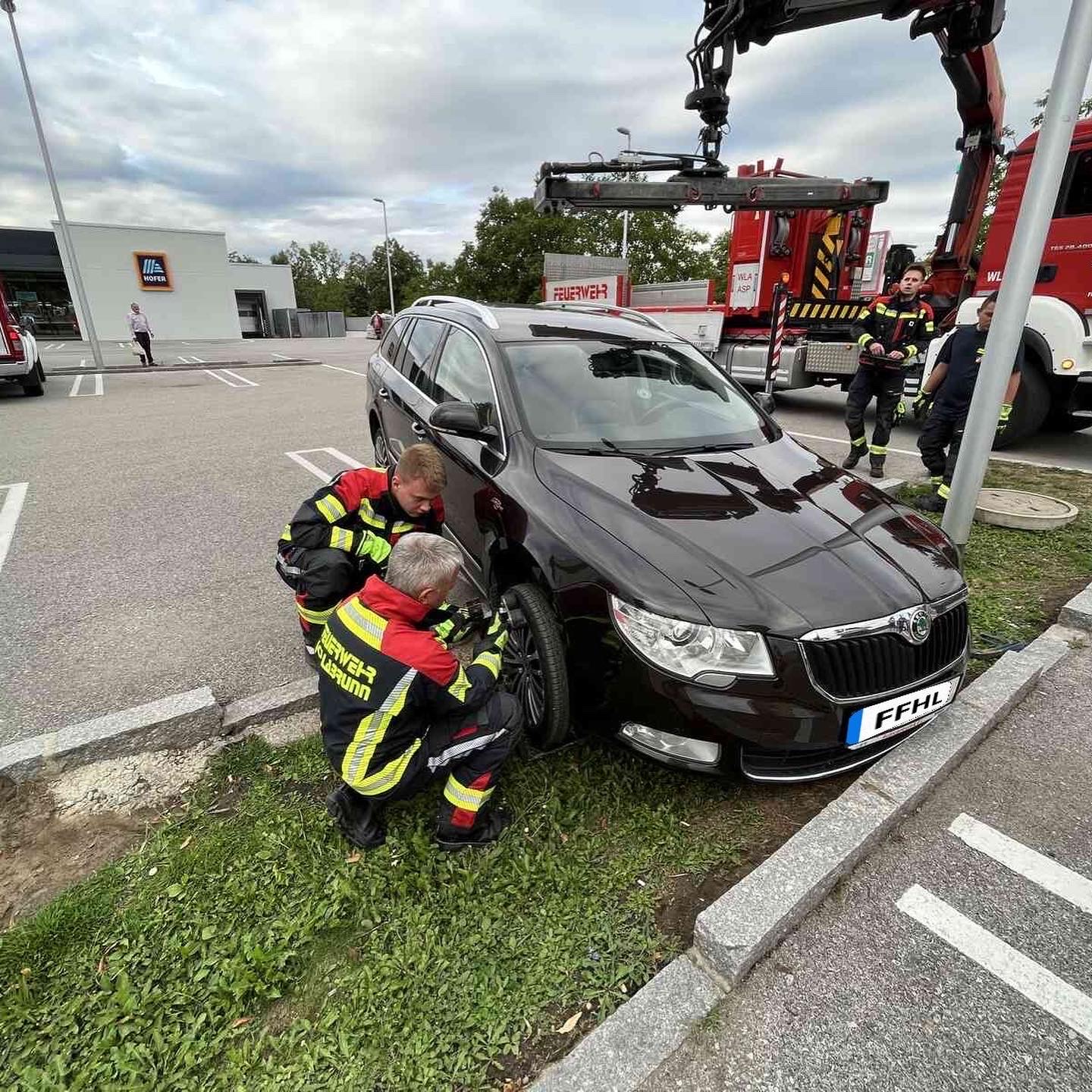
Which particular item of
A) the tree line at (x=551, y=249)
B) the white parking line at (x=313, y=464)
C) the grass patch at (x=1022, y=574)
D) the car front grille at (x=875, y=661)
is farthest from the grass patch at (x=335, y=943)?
the tree line at (x=551, y=249)

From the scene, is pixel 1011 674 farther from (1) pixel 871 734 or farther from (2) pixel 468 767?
(2) pixel 468 767

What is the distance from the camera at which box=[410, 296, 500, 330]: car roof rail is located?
3561mm

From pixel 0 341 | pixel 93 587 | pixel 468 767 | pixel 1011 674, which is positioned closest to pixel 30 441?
pixel 0 341

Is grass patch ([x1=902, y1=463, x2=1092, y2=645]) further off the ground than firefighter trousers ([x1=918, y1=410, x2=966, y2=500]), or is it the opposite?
firefighter trousers ([x1=918, y1=410, x2=966, y2=500])

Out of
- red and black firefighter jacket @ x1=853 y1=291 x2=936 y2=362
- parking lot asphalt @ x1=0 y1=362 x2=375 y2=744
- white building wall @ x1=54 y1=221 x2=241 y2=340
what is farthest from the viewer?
white building wall @ x1=54 y1=221 x2=241 y2=340

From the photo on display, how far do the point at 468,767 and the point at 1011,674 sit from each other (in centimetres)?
253

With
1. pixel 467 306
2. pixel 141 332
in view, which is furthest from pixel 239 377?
pixel 467 306

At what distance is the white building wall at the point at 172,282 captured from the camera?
113 feet

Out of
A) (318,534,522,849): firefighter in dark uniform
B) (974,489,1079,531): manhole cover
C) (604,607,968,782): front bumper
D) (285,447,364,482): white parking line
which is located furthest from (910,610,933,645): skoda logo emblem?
Answer: (285,447,364,482): white parking line

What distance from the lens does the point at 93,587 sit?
155 inches

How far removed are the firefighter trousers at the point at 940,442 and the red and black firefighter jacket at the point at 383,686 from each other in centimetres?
469

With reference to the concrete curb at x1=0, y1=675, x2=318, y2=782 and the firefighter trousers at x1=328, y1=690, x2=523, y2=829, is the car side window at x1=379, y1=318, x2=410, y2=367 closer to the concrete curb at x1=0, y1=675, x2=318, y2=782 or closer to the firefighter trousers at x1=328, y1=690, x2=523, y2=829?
the concrete curb at x1=0, y1=675, x2=318, y2=782

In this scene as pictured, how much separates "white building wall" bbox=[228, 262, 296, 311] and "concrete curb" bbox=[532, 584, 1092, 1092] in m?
48.5

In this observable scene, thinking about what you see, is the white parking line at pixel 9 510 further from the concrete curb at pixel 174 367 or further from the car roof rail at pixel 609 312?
the concrete curb at pixel 174 367
